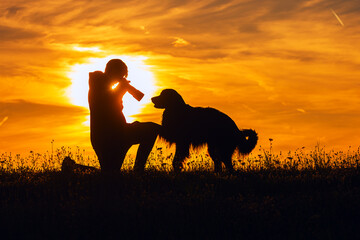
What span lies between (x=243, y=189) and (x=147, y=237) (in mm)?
2381

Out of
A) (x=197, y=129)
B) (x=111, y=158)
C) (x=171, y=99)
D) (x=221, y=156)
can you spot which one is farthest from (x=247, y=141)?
(x=111, y=158)

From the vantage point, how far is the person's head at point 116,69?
741 cm

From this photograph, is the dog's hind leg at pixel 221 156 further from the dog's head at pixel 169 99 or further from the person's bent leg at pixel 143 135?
the person's bent leg at pixel 143 135

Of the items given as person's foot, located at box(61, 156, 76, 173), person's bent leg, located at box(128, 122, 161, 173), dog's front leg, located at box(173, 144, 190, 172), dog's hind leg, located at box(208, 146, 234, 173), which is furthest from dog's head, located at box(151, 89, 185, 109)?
person's foot, located at box(61, 156, 76, 173)

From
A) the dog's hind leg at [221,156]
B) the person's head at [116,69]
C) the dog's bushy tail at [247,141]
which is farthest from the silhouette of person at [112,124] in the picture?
the dog's bushy tail at [247,141]

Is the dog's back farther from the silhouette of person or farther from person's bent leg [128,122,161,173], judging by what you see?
the silhouette of person

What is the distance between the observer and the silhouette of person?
7441 millimetres

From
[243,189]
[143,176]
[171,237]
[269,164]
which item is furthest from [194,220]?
[269,164]

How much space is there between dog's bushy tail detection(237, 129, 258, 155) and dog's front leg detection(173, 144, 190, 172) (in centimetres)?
105

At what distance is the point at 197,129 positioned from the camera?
9.57m

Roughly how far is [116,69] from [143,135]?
1.15m

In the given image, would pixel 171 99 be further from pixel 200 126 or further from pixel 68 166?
pixel 68 166

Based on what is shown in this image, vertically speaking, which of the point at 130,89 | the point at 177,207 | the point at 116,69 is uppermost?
the point at 116,69

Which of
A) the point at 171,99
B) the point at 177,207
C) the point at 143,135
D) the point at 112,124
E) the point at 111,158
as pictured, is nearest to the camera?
the point at 177,207
